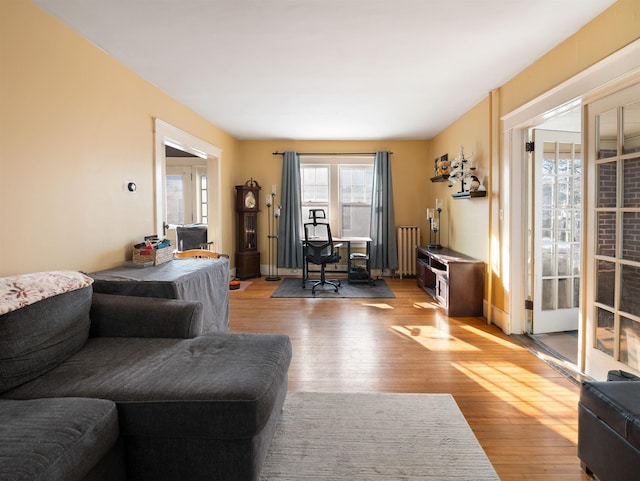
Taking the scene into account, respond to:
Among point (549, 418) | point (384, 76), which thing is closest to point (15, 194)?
point (384, 76)

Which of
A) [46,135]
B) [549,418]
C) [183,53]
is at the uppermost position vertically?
[183,53]

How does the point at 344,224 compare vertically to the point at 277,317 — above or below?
above

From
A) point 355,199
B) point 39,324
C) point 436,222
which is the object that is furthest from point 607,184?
point 355,199

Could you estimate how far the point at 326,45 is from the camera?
2793 mm

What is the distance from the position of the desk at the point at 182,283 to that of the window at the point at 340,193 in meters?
3.52

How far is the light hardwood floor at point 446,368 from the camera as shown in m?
1.84

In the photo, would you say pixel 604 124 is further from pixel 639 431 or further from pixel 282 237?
pixel 282 237

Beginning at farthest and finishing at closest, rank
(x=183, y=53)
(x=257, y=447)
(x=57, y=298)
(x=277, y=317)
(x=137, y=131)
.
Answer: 1. (x=277, y=317)
2. (x=137, y=131)
3. (x=183, y=53)
4. (x=57, y=298)
5. (x=257, y=447)

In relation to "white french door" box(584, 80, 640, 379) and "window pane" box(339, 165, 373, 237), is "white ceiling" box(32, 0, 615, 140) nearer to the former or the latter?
"white french door" box(584, 80, 640, 379)

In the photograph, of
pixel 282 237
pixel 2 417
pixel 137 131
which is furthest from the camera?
pixel 282 237

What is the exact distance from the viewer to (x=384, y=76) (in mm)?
3434

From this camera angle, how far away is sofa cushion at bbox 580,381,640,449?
4.41 ft

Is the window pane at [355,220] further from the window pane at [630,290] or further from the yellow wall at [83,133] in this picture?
the window pane at [630,290]

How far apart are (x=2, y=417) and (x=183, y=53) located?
2.69m
